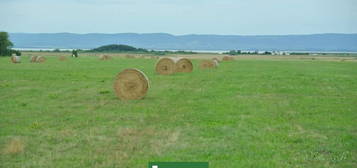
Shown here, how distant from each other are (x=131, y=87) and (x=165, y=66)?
1606cm

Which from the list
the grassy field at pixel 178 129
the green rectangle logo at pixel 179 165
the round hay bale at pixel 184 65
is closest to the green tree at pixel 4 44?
the round hay bale at pixel 184 65

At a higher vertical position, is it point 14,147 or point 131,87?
point 131,87

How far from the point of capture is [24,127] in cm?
1270

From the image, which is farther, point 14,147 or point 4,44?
point 4,44

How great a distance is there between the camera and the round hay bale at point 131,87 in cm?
1944

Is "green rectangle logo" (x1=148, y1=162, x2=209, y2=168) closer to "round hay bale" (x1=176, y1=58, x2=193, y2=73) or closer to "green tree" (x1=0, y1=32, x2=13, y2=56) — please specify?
"round hay bale" (x1=176, y1=58, x2=193, y2=73)

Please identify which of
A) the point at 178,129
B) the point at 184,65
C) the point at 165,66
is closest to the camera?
the point at 178,129

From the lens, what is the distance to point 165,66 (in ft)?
117

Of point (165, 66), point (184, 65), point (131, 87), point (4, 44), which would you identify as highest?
point (4, 44)

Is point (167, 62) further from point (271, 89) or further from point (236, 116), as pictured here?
point (236, 116)

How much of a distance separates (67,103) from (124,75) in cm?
276

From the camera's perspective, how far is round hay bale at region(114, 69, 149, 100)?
765 inches

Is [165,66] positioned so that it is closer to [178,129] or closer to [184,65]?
[184,65]

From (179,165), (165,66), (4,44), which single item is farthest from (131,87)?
(4,44)
